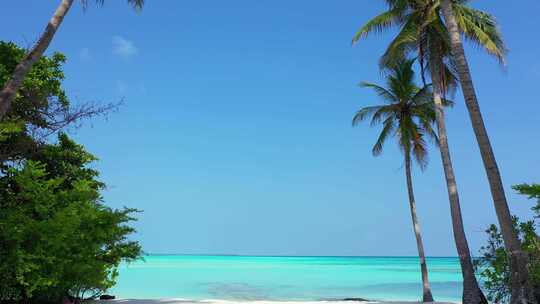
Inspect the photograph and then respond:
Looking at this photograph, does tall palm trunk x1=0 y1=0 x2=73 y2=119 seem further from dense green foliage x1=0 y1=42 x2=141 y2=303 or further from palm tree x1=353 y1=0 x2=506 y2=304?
palm tree x1=353 y1=0 x2=506 y2=304

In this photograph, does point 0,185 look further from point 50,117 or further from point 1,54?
point 1,54

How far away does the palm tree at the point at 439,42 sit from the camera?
595 inches

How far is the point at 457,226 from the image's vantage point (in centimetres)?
1494

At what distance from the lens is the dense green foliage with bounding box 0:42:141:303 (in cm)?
1090

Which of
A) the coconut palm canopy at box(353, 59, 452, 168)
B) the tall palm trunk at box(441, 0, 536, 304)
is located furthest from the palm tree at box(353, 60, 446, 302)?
the tall palm trunk at box(441, 0, 536, 304)

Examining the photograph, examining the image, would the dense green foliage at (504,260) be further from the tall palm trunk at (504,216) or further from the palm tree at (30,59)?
the palm tree at (30,59)

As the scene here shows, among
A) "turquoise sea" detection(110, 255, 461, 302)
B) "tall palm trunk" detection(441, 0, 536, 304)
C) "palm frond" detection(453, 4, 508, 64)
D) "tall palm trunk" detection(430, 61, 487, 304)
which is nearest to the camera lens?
"tall palm trunk" detection(441, 0, 536, 304)

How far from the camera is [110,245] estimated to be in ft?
44.7

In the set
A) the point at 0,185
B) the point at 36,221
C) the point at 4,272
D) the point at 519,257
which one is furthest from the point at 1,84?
the point at 519,257

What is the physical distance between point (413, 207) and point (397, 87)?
527cm

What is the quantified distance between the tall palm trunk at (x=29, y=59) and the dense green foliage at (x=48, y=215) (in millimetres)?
1212

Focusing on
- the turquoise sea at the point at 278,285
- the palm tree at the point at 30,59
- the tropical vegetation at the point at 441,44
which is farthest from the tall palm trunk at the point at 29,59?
the tropical vegetation at the point at 441,44

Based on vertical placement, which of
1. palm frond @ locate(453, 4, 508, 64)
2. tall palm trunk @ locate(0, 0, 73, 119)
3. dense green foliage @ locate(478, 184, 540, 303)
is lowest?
dense green foliage @ locate(478, 184, 540, 303)

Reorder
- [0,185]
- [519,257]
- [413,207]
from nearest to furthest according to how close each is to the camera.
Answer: [519,257], [0,185], [413,207]
